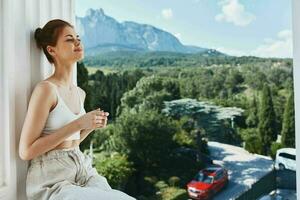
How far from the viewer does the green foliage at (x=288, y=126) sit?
74.5 inches

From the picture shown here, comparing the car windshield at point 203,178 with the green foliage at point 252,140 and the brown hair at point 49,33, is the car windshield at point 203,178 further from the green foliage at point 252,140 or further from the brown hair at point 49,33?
the brown hair at point 49,33

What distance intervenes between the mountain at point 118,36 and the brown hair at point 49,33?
80cm

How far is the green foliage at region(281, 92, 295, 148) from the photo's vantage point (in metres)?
1.89

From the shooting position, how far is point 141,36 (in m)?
2.15

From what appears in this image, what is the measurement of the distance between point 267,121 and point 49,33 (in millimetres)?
1163

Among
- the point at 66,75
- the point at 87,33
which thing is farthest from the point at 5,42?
the point at 87,33

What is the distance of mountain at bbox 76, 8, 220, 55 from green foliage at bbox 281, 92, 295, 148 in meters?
0.62

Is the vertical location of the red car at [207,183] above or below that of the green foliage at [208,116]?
below

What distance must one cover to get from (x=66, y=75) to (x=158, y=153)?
2.75 feet

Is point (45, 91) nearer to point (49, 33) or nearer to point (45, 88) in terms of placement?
point (45, 88)

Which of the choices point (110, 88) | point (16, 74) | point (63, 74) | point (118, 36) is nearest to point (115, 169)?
point (110, 88)

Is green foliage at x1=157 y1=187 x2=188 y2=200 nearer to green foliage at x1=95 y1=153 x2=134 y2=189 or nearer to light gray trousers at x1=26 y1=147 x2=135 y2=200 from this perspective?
green foliage at x1=95 y1=153 x2=134 y2=189

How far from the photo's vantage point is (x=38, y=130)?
127 cm

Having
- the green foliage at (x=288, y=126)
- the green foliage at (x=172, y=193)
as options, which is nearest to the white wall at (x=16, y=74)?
the green foliage at (x=172, y=193)
